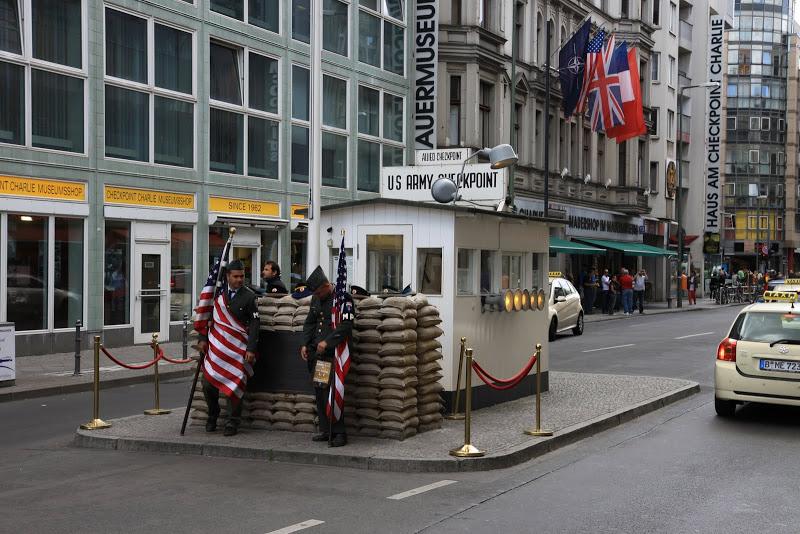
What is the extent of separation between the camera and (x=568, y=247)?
3916 centimetres

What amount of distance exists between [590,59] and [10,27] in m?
22.9

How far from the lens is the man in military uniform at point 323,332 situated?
9.91 meters

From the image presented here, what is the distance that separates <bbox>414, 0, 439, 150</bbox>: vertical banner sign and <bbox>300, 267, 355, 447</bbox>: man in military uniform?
23.2 metres

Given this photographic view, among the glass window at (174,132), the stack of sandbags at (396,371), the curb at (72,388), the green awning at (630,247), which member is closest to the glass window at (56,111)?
the glass window at (174,132)

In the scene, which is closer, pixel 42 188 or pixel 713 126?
pixel 42 188

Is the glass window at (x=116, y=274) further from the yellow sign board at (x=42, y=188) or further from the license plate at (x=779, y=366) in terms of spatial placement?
the license plate at (x=779, y=366)

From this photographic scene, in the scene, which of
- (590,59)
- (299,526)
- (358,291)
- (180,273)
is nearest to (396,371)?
(358,291)

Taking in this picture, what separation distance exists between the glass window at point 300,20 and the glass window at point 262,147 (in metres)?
2.77

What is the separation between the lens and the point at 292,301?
36.0 ft

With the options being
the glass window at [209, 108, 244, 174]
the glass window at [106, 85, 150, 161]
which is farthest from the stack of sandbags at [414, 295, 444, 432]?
the glass window at [209, 108, 244, 174]

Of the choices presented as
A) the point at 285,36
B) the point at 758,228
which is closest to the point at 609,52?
the point at 285,36

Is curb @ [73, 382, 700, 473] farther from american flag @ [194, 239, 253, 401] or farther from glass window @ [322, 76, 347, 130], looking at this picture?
glass window @ [322, 76, 347, 130]

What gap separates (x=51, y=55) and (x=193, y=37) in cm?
436

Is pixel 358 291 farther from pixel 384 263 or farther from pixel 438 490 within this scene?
pixel 438 490
